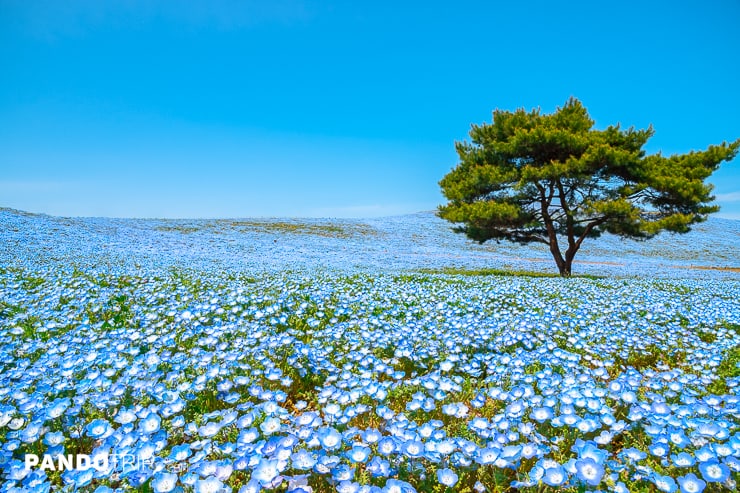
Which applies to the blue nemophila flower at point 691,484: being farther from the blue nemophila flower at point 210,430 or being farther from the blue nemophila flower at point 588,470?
the blue nemophila flower at point 210,430

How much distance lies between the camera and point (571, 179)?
16328 millimetres

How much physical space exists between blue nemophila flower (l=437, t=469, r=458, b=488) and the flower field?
17 mm

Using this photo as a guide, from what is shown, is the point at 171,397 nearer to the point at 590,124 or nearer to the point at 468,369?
the point at 468,369

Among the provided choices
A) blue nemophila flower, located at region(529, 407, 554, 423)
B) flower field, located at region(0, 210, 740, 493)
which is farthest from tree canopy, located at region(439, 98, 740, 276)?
blue nemophila flower, located at region(529, 407, 554, 423)

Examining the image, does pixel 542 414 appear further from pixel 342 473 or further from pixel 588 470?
pixel 342 473

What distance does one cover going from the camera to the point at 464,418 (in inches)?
141

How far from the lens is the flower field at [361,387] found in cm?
250

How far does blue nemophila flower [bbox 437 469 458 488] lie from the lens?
2444 millimetres

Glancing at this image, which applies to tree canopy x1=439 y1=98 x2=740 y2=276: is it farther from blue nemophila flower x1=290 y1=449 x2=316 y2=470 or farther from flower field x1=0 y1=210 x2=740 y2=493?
blue nemophila flower x1=290 y1=449 x2=316 y2=470

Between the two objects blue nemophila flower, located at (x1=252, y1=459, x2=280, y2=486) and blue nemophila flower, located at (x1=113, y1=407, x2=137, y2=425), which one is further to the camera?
blue nemophila flower, located at (x1=113, y1=407, x2=137, y2=425)

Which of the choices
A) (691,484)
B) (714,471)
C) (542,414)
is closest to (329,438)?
(542,414)

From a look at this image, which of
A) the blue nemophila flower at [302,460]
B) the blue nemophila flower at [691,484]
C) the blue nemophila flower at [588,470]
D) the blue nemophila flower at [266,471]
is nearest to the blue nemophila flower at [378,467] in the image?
the blue nemophila flower at [302,460]

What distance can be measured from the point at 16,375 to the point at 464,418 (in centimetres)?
388

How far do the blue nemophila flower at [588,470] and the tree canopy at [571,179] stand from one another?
14.4m
